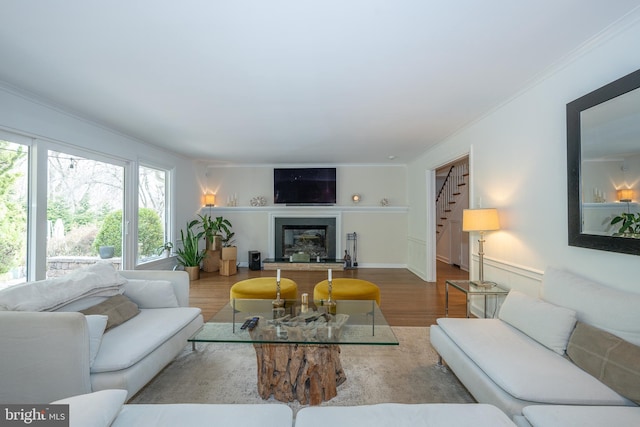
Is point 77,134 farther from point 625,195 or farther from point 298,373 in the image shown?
point 625,195

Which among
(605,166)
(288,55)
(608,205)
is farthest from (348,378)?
(288,55)

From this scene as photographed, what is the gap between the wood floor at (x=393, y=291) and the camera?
3555mm

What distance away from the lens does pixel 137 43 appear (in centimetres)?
190

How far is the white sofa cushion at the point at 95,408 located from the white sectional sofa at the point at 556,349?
1764 mm

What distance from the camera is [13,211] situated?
2.76m

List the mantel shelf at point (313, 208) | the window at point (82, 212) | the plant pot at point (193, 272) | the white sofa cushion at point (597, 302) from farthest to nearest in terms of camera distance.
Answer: the mantel shelf at point (313, 208) < the plant pot at point (193, 272) < the window at point (82, 212) < the white sofa cushion at point (597, 302)

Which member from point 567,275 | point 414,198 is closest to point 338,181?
point 414,198

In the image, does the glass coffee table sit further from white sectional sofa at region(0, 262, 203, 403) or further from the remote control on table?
white sectional sofa at region(0, 262, 203, 403)

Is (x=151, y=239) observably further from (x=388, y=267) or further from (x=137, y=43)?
(x=388, y=267)

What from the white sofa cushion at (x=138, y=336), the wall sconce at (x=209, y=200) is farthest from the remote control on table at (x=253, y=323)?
the wall sconce at (x=209, y=200)

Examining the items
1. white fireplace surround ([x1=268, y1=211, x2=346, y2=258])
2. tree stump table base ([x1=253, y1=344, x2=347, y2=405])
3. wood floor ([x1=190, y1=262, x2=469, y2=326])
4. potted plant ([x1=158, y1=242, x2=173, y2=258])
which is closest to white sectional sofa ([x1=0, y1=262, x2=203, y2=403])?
tree stump table base ([x1=253, y1=344, x2=347, y2=405])

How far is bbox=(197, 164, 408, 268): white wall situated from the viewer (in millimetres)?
6539

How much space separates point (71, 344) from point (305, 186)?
522 cm

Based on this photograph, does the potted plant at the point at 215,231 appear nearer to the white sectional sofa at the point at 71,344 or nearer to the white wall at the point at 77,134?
the white wall at the point at 77,134
